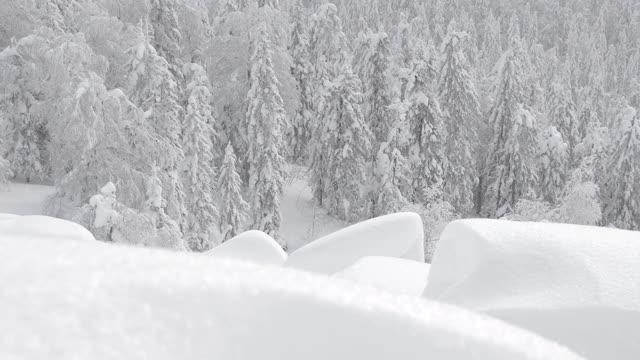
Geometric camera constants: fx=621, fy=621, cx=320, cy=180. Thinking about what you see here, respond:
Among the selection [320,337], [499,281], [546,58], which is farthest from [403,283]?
[546,58]

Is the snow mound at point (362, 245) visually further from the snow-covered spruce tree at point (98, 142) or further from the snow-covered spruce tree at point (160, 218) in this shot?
the snow-covered spruce tree at point (98, 142)

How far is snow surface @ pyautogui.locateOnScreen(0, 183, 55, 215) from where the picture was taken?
21.4 meters

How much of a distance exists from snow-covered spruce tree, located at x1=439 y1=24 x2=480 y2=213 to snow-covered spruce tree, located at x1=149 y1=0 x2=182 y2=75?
533 inches

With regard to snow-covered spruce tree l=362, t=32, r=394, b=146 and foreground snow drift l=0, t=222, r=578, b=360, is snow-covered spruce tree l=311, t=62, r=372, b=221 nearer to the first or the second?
snow-covered spruce tree l=362, t=32, r=394, b=146

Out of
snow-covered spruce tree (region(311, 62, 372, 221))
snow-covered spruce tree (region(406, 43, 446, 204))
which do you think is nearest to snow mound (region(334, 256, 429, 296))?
snow-covered spruce tree (region(406, 43, 446, 204))

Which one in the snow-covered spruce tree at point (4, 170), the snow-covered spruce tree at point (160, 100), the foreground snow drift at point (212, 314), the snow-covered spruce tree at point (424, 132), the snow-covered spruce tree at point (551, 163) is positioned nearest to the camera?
the foreground snow drift at point (212, 314)

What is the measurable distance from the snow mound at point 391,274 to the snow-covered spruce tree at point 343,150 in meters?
24.5

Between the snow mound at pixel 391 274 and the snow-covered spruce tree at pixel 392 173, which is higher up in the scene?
the snow mound at pixel 391 274

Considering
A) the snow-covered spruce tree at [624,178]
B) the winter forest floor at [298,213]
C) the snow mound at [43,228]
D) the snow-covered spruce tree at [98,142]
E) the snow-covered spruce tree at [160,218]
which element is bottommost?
the winter forest floor at [298,213]

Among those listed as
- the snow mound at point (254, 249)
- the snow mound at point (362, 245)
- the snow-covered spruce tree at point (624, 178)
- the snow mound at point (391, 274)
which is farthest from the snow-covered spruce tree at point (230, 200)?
the snow mound at point (391, 274)

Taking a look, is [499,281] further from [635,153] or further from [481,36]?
[481,36]

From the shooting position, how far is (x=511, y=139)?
107 feet

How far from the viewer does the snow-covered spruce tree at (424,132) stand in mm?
29828

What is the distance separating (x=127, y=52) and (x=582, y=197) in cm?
1919
